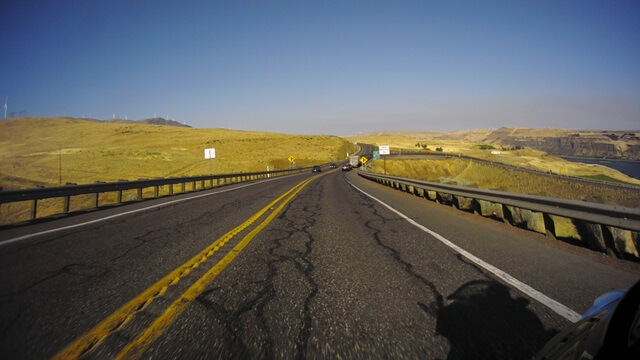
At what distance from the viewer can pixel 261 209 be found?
35.3ft

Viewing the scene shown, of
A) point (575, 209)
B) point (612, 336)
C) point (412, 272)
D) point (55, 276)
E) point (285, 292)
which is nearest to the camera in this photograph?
point (612, 336)

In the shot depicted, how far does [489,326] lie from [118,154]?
70003 millimetres

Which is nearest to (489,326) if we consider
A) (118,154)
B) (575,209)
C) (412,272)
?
(412,272)

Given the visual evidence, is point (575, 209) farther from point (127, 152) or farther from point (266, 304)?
point (127, 152)

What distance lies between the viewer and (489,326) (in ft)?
9.50

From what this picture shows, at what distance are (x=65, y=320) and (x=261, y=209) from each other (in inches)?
305

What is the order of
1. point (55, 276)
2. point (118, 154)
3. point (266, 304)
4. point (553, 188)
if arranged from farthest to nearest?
point (118, 154)
point (553, 188)
point (55, 276)
point (266, 304)

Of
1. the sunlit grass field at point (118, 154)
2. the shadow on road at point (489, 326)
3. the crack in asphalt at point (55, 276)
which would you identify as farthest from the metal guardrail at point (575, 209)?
the sunlit grass field at point (118, 154)

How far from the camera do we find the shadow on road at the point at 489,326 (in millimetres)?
2529

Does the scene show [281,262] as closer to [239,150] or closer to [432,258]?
[432,258]

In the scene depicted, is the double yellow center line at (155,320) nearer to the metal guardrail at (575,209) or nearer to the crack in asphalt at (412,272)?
the crack in asphalt at (412,272)

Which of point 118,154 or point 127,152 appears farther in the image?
point 127,152

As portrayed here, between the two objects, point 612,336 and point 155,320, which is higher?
point 612,336

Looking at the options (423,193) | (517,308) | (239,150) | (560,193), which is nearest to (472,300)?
(517,308)
